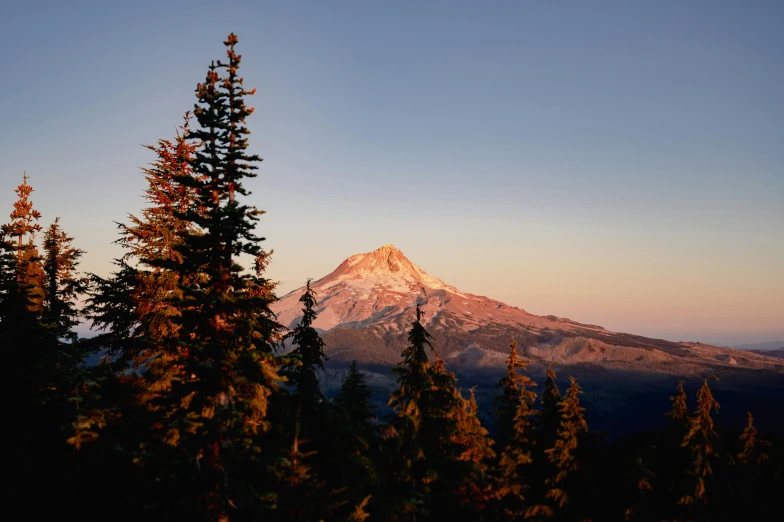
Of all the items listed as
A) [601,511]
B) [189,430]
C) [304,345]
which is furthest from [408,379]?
[601,511]

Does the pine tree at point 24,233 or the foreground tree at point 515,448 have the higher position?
the pine tree at point 24,233

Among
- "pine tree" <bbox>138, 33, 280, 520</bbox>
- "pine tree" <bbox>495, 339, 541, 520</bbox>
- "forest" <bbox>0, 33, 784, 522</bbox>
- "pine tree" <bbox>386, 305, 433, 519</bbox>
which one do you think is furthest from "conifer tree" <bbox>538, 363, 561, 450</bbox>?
"pine tree" <bbox>138, 33, 280, 520</bbox>

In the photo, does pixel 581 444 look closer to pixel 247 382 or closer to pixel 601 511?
pixel 601 511

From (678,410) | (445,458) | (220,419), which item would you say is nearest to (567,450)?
(678,410)

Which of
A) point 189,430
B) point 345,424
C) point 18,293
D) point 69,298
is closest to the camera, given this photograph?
point 189,430

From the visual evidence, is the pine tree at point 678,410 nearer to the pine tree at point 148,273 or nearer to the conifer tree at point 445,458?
the conifer tree at point 445,458

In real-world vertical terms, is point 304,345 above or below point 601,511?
above

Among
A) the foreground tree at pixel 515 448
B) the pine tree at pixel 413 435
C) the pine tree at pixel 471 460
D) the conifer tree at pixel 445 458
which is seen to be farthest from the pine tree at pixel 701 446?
the pine tree at pixel 413 435

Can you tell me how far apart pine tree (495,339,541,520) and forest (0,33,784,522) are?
0.96 m

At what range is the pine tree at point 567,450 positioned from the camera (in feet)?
114

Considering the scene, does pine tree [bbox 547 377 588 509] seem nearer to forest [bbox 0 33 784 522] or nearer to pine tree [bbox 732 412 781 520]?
forest [bbox 0 33 784 522]

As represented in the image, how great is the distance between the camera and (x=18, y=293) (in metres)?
29.9

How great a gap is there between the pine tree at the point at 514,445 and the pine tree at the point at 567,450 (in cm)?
167

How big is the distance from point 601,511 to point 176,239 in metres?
31.7
